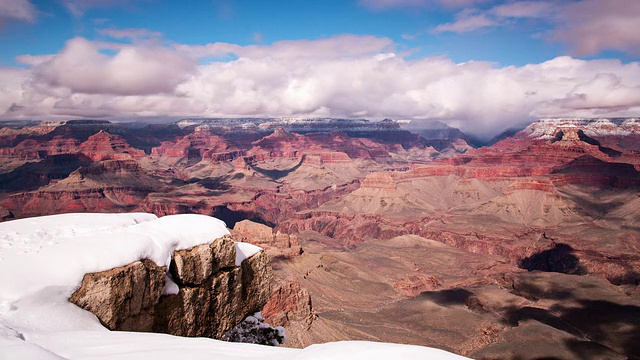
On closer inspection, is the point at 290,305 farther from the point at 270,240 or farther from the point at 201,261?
the point at 270,240

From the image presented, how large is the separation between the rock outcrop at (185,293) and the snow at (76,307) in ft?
1.09

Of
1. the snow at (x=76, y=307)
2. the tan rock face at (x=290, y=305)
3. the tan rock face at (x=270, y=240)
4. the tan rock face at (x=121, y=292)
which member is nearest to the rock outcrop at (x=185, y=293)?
the tan rock face at (x=121, y=292)

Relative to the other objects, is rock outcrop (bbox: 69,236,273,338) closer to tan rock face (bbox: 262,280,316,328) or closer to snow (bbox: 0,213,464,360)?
snow (bbox: 0,213,464,360)

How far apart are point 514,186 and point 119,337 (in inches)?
8414

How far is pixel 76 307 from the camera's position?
1142 cm

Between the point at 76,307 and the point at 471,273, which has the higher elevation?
the point at 76,307

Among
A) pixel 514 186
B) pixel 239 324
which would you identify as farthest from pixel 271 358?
pixel 514 186

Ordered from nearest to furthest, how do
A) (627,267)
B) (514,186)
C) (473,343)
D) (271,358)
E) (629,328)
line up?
(271,358) < (473,343) < (629,328) < (627,267) < (514,186)

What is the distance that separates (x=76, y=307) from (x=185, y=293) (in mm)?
4165

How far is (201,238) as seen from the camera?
616 inches

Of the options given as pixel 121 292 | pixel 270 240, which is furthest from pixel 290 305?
pixel 121 292

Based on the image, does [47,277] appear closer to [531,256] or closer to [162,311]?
[162,311]

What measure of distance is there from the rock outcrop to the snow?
0.33 m

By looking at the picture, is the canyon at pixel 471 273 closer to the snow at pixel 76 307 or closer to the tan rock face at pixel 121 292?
the tan rock face at pixel 121 292
